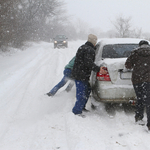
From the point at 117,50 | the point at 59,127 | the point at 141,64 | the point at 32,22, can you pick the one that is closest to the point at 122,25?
the point at 32,22

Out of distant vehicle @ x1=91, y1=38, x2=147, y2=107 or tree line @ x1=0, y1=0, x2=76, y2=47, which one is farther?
tree line @ x1=0, y1=0, x2=76, y2=47

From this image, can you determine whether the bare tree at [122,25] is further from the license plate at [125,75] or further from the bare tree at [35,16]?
the license plate at [125,75]

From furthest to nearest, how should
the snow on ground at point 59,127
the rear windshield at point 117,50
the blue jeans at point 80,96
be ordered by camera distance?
1. the rear windshield at point 117,50
2. the blue jeans at point 80,96
3. the snow on ground at point 59,127

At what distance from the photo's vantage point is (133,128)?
3.19m

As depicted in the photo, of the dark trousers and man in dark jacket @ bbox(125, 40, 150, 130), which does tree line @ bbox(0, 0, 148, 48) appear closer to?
man in dark jacket @ bbox(125, 40, 150, 130)

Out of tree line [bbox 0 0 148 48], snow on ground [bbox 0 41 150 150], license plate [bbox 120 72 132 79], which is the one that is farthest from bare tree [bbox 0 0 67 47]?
license plate [bbox 120 72 132 79]

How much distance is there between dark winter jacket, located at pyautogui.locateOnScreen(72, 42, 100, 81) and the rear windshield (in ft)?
1.45

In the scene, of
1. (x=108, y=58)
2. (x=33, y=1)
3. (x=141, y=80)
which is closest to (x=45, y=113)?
(x=108, y=58)

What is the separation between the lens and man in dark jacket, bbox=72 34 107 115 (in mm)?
3504

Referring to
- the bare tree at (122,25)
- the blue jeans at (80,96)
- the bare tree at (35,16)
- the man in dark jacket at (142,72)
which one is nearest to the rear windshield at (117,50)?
the man in dark jacket at (142,72)

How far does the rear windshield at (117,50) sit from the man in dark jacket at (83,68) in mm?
429

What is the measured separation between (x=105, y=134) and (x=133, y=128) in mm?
582

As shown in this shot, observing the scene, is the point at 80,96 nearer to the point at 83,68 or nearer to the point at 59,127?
the point at 83,68

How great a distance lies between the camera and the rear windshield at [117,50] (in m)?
3.85
